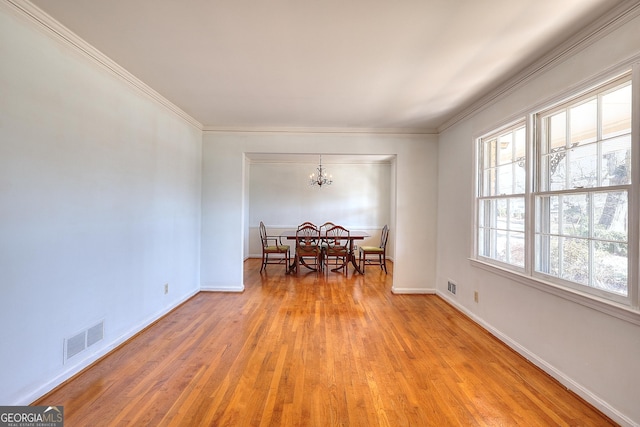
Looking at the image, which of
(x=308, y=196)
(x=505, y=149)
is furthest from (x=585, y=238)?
(x=308, y=196)

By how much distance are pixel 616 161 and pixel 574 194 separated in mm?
324

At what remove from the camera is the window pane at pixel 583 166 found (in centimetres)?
180

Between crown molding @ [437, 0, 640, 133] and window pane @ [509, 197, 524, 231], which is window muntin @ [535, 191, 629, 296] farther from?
crown molding @ [437, 0, 640, 133]

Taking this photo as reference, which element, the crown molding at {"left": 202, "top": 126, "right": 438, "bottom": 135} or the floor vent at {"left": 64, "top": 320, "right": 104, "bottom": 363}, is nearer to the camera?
the floor vent at {"left": 64, "top": 320, "right": 104, "bottom": 363}

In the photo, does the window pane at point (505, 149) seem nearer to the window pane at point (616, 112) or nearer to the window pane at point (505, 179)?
the window pane at point (505, 179)

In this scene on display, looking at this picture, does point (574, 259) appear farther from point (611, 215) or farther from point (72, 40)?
point (72, 40)

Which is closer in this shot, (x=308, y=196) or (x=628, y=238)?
(x=628, y=238)

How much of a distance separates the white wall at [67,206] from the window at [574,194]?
3.54 metres

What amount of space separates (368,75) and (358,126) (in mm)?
1448

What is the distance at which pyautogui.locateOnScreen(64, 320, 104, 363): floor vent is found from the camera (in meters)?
1.91

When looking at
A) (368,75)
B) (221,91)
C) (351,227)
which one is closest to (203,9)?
(221,91)

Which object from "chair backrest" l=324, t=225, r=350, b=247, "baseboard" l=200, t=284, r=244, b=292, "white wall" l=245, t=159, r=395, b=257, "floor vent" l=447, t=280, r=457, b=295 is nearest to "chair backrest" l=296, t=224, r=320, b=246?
"chair backrest" l=324, t=225, r=350, b=247

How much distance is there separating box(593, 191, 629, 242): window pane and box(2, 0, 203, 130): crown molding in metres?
3.74

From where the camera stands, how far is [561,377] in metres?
1.91
